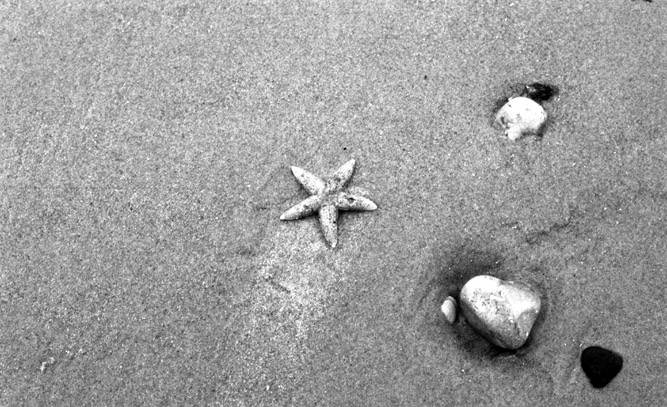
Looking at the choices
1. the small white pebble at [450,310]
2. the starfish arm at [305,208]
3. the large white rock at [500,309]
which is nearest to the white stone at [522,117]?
the large white rock at [500,309]

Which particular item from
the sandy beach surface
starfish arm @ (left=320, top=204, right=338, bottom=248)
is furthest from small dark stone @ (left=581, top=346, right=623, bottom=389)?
starfish arm @ (left=320, top=204, right=338, bottom=248)

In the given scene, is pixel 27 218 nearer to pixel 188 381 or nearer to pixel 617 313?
pixel 188 381

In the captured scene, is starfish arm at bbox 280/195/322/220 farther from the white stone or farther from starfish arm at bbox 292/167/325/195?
the white stone

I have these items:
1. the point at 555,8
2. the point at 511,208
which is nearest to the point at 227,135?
the point at 511,208

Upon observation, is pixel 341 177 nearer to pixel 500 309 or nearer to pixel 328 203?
pixel 328 203

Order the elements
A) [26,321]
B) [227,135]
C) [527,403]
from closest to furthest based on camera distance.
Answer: [527,403] → [26,321] → [227,135]

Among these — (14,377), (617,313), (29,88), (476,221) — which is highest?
(29,88)

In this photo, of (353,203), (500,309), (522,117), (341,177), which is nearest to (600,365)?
(500,309)
